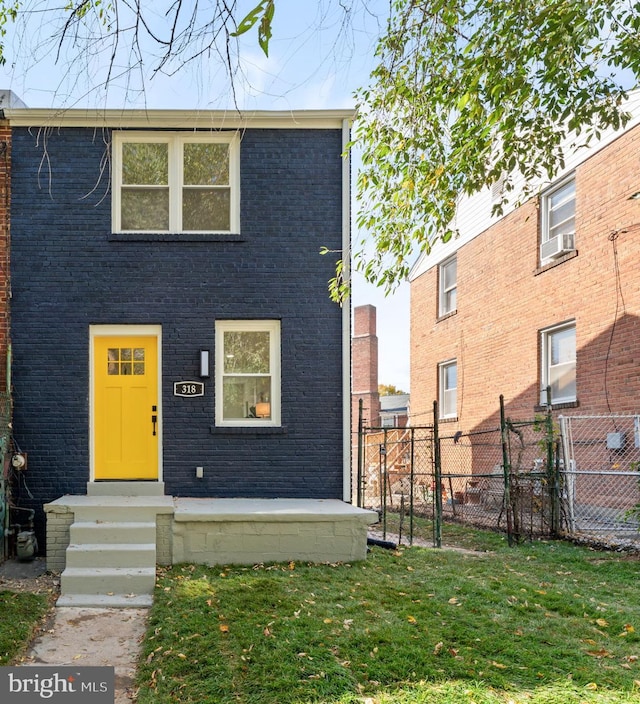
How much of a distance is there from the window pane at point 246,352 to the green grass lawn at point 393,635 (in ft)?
9.06

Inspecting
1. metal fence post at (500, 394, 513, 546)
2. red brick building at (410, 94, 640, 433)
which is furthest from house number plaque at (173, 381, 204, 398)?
red brick building at (410, 94, 640, 433)

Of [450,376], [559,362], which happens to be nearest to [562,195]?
[559,362]

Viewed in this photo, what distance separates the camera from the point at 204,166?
29.2 ft

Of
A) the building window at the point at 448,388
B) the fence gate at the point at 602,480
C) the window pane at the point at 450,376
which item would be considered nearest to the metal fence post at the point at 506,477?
the fence gate at the point at 602,480

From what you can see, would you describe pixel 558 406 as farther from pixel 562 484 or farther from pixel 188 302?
pixel 188 302

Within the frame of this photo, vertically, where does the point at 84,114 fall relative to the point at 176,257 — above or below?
above

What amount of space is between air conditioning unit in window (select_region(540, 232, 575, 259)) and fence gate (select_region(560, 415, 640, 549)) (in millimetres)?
2922

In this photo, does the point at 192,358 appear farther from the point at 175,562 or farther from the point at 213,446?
the point at 175,562

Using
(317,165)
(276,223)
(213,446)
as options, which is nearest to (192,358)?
(213,446)

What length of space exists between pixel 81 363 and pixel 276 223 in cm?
319

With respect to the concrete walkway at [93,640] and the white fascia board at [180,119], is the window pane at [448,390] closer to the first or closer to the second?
the white fascia board at [180,119]

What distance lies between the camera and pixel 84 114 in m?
8.45

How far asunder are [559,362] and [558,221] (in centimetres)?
255

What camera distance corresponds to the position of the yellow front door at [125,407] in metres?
8.55
